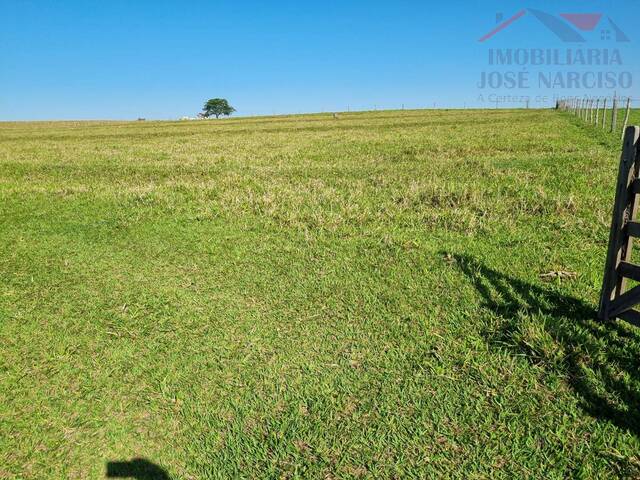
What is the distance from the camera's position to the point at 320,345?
13.4ft

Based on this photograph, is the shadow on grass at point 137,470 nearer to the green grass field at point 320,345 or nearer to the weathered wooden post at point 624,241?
the green grass field at point 320,345

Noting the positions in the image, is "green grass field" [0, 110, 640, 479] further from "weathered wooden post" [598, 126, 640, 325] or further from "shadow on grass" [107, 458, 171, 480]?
"weathered wooden post" [598, 126, 640, 325]

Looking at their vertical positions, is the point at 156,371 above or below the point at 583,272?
below

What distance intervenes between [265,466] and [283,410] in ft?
1.61

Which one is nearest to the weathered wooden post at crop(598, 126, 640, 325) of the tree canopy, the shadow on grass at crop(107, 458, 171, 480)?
the shadow on grass at crop(107, 458, 171, 480)

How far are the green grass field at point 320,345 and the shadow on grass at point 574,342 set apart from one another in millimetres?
18

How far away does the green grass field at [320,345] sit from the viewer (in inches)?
116

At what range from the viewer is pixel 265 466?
290 centimetres

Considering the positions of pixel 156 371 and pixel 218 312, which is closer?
pixel 156 371

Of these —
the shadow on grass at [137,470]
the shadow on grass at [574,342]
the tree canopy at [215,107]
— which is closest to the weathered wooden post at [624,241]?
the shadow on grass at [574,342]

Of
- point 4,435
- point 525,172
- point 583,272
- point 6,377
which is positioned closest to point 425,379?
point 583,272

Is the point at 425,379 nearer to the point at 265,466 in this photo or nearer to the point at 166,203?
the point at 265,466

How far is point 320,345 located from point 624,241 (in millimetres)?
3047

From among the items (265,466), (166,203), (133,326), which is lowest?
(265,466)
